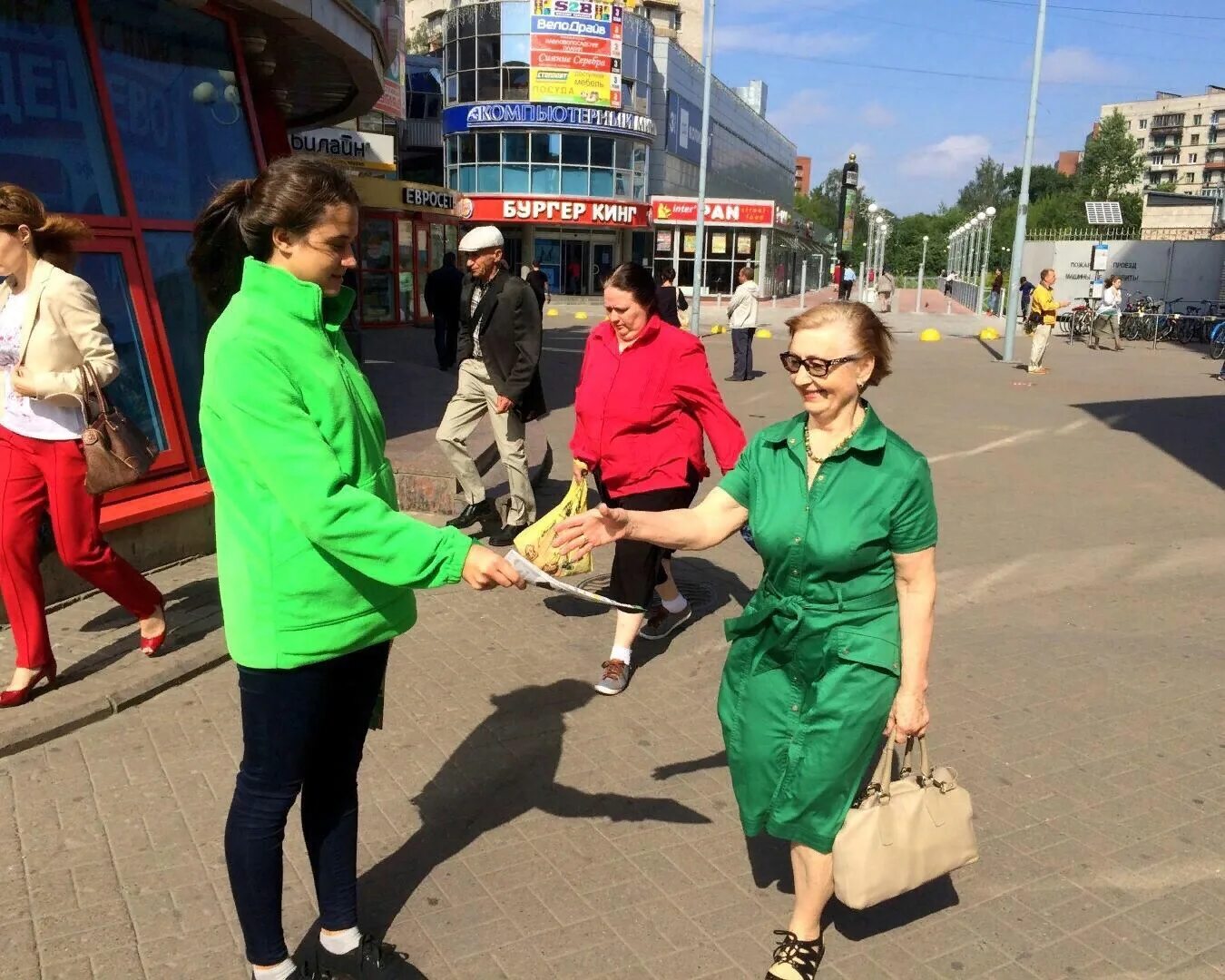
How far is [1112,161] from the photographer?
93062mm

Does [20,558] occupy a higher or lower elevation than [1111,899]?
higher

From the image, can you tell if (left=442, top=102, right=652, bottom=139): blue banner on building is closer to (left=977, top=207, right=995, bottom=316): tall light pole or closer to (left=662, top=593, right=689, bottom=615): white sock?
(left=977, top=207, right=995, bottom=316): tall light pole

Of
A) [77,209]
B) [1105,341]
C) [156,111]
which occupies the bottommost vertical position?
[1105,341]

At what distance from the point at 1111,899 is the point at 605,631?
2.89 m

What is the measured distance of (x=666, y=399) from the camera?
4.86 m

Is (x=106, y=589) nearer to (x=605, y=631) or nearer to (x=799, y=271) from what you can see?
(x=605, y=631)

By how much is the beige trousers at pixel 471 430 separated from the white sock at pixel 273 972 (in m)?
4.45

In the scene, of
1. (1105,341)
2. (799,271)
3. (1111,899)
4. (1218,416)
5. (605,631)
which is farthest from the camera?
(799,271)

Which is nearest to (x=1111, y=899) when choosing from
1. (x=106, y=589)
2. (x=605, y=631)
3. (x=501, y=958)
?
(x=501, y=958)

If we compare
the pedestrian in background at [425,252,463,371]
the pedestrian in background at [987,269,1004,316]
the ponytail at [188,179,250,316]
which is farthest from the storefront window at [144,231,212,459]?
the pedestrian in background at [987,269,1004,316]

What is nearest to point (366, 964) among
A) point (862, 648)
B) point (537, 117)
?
point (862, 648)

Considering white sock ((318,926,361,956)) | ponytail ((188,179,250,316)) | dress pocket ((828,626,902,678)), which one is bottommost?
white sock ((318,926,361,956))

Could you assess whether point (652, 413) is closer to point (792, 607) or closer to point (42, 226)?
point (792, 607)

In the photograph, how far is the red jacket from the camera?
4.82 m
